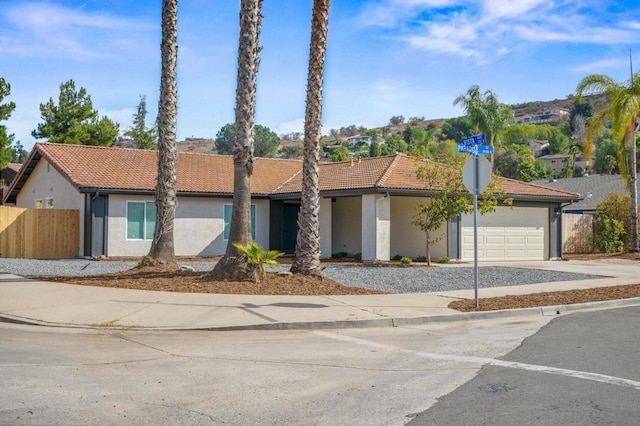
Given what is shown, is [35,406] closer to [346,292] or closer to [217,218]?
[346,292]

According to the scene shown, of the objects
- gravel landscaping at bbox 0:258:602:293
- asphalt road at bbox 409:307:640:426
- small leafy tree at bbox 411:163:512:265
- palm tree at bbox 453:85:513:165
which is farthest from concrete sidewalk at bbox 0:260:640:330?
palm tree at bbox 453:85:513:165

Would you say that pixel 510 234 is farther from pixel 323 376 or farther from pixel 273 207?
pixel 323 376

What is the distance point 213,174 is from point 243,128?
13.8 metres

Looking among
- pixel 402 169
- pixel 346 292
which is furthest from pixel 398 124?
pixel 346 292

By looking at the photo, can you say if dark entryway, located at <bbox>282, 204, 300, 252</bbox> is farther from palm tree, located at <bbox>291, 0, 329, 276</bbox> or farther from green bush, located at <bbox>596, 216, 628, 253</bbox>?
green bush, located at <bbox>596, 216, 628, 253</bbox>

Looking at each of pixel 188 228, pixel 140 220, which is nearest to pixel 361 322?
pixel 140 220

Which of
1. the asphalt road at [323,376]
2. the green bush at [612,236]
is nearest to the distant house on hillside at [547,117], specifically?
the green bush at [612,236]

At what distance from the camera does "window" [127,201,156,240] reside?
2627 centimetres

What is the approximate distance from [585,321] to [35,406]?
9.40 metres

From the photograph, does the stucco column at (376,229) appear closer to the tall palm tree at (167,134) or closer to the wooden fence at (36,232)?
the tall palm tree at (167,134)

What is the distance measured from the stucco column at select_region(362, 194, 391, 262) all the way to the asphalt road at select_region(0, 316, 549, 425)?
43.6 ft

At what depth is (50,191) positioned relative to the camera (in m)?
29.0

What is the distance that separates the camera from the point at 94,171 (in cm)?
2683

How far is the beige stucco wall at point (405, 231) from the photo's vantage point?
2797 cm
